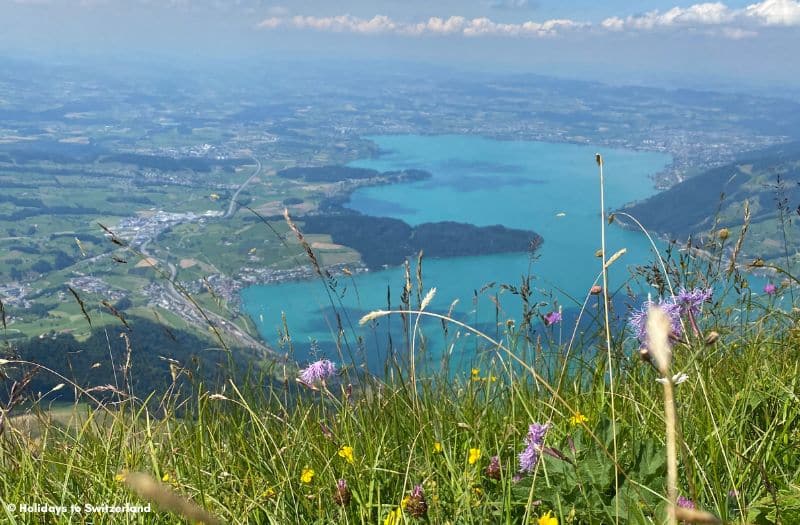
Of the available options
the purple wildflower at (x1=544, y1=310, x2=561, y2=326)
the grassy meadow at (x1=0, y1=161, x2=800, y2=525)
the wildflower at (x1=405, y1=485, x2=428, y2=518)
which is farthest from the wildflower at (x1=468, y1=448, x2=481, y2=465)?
the purple wildflower at (x1=544, y1=310, x2=561, y2=326)

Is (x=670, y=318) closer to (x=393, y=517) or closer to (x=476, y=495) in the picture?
(x=476, y=495)

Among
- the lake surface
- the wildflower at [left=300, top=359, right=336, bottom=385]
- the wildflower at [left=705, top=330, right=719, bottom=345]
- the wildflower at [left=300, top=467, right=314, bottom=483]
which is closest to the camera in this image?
the wildflower at [left=705, top=330, right=719, bottom=345]

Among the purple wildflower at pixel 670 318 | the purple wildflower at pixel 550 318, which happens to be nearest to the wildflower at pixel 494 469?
the purple wildflower at pixel 670 318

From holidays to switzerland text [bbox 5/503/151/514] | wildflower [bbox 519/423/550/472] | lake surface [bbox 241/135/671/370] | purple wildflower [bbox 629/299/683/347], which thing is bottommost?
lake surface [bbox 241/135/671/370]

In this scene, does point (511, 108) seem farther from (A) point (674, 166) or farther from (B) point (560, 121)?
(A) point (674, 166)

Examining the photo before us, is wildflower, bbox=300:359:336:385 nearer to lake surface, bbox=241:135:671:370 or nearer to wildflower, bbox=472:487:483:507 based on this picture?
lake surface, bbox=241:135:671:370

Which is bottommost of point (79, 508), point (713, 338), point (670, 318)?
point (79, 508)

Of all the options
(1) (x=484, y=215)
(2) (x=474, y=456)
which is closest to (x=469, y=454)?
(2) (x=474, y=456)

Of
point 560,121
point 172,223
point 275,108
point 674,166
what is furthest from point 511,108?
point 172,223

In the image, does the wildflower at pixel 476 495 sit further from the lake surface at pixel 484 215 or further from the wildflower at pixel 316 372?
the lake surface at pixel 484 215
